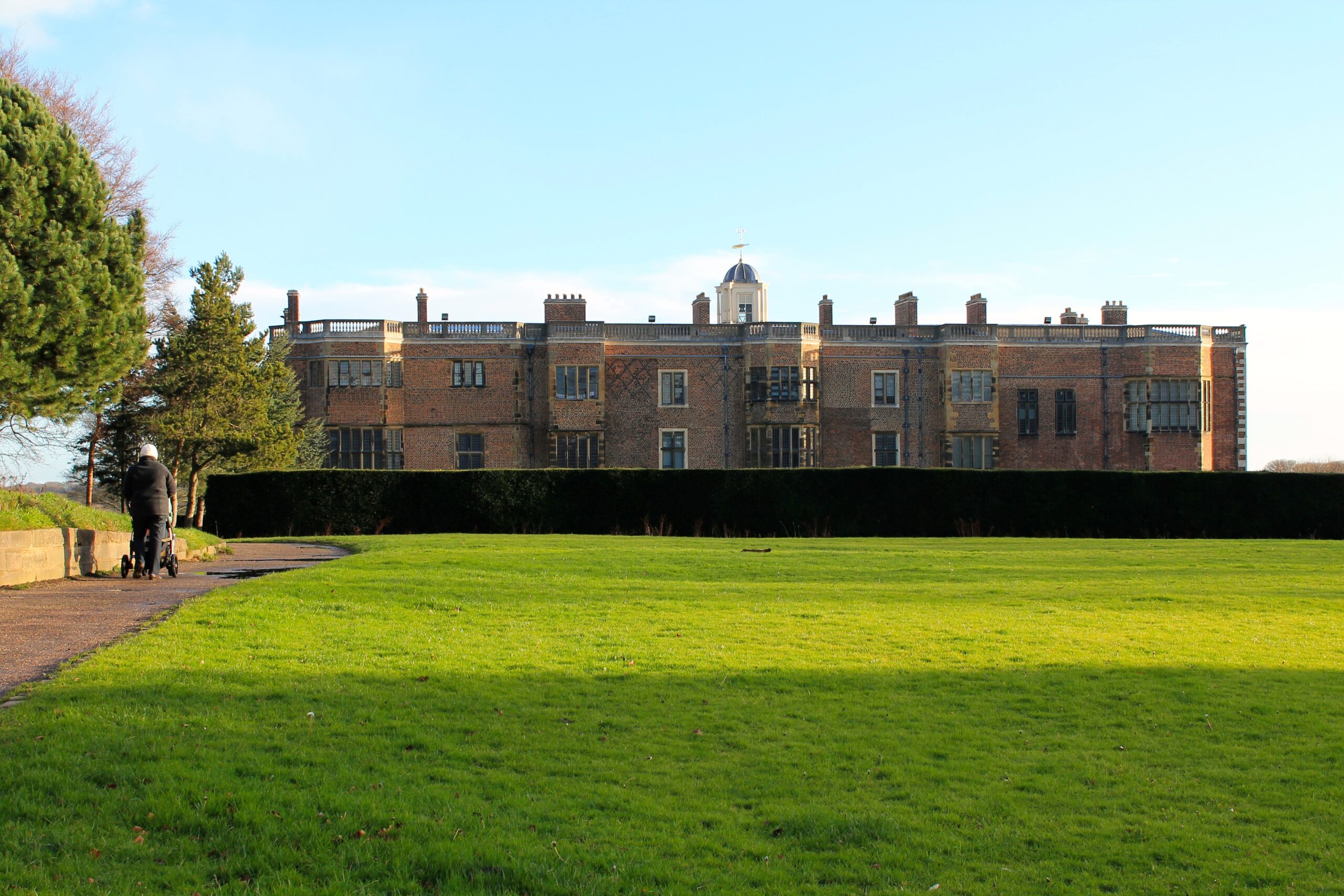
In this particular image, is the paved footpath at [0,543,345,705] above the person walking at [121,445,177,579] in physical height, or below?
below

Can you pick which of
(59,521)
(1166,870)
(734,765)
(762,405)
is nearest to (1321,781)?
(1166,870)

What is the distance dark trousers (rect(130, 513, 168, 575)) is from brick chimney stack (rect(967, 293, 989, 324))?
4677 cm

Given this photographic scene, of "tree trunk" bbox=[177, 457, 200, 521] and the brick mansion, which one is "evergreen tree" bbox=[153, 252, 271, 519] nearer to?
"tree trunk" bbox=[177, 457, 200, 521]

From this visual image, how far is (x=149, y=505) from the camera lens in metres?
15.5

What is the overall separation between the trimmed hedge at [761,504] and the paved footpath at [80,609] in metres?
12.4

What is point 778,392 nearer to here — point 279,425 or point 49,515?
point 279,425

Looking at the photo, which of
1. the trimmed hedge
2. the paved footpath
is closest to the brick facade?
the trimmed hedge

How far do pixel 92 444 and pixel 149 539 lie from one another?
29.2m

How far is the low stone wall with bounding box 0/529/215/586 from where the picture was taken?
14273 mm

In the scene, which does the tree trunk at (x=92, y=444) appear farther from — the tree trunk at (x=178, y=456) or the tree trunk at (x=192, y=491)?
the tree trunk at (x=192, y=491)

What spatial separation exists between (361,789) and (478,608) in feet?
22.7

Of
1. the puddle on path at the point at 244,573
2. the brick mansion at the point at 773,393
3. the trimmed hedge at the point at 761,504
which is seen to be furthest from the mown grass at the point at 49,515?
the brick mansion at the point at 773,393

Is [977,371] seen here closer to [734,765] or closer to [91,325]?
[91,325]

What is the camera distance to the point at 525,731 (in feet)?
24.9
